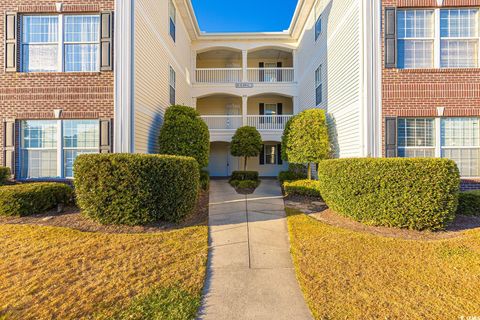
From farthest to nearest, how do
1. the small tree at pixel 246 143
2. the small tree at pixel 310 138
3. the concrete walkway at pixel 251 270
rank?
the small tree at pixel 246 143
the small tree at pixel 310 138
the concrete walkway at pixel 251 270

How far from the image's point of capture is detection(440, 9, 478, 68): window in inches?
294

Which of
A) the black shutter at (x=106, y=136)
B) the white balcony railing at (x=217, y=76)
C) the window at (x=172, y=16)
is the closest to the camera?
the black shutter at (x=106, y=136)

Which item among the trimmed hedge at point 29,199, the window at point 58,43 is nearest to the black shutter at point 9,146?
the trimmed hedge at point 29,199

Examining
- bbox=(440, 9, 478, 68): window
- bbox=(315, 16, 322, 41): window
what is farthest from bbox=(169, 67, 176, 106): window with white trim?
bbox=(440, 9, 478, 68): window

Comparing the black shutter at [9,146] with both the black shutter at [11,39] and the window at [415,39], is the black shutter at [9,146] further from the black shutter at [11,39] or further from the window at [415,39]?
the window at [415,39]

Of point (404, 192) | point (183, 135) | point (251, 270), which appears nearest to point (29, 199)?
point (183, 135)

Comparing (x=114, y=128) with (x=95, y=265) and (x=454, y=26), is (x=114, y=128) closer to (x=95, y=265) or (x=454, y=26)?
(x=95, y=265)

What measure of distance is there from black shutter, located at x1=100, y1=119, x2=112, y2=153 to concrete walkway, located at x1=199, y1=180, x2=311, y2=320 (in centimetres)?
362

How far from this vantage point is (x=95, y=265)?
389 cm

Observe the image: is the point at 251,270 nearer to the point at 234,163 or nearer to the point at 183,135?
the point at 183,135

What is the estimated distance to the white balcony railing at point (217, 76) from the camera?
16328mm

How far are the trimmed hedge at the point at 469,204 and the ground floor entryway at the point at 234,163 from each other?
10679 mm

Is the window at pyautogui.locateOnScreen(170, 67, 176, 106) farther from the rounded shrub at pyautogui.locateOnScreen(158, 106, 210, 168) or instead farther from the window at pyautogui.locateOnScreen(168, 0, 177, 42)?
the rounded shrub at pyautogui.locateOnScreen(158, 106, 210, 168)

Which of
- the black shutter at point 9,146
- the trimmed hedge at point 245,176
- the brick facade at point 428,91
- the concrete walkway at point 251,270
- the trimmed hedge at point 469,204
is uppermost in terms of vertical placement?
the brick facade at point 428,91
